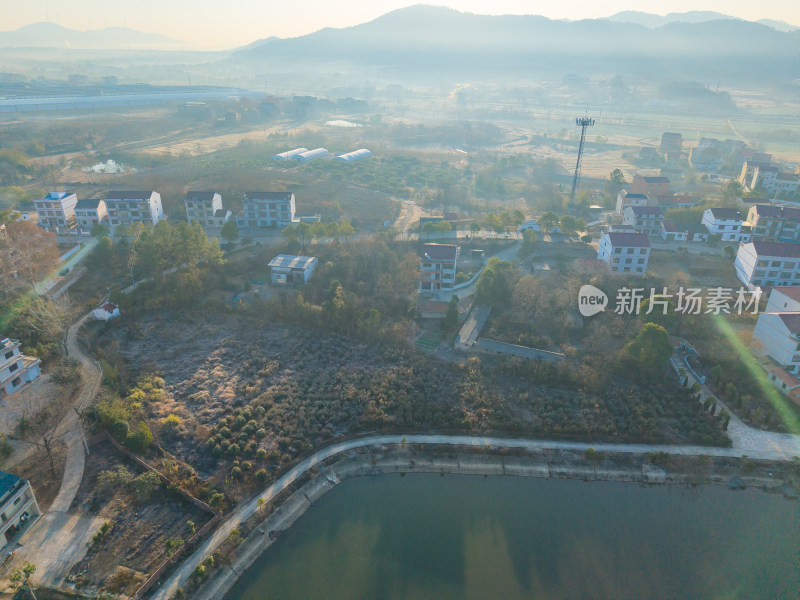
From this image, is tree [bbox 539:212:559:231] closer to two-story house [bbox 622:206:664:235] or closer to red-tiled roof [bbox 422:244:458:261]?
two-story house [bbox 622:206:664:235]

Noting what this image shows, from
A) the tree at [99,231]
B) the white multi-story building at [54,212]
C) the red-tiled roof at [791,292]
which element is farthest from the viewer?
the white multi-story building at [54,212]

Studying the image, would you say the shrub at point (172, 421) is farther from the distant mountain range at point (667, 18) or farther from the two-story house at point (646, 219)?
the distant mountain range at point (667, 18)

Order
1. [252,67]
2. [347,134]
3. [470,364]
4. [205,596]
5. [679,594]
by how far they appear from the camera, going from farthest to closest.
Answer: [252,67] < [347,134] < [470,364] < [679,594] < [205,596]

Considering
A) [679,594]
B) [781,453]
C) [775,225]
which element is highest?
[775,225]

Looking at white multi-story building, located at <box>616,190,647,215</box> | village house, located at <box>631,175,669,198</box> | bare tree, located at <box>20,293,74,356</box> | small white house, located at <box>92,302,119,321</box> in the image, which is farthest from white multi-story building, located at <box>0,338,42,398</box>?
village house, located at <box>631,175,669,198</box>

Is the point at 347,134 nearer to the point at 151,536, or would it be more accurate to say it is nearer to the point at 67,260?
the point at 67,260

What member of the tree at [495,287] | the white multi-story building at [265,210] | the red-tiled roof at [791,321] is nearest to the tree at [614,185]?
the tree at [495,287]

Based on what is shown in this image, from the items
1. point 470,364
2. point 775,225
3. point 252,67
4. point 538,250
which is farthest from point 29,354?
point 252,67
